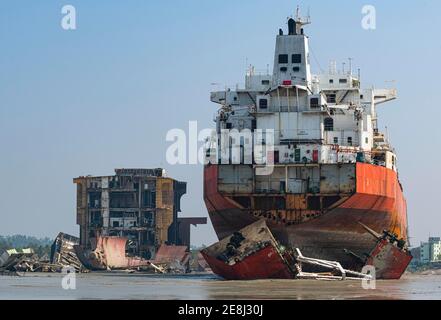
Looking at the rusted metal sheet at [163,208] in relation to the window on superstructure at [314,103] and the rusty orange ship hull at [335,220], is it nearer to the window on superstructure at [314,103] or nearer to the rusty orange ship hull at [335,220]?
the rusty orange ship hull at [335,220]

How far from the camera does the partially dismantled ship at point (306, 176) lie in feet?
171

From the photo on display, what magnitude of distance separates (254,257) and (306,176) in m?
5.90

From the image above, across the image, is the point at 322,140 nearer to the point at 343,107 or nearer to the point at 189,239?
the point at 343,107

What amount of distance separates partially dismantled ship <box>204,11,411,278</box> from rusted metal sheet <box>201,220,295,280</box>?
227 cm

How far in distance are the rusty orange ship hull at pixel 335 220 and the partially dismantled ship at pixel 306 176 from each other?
0.05 metres

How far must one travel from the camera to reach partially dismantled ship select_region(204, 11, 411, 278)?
171ft

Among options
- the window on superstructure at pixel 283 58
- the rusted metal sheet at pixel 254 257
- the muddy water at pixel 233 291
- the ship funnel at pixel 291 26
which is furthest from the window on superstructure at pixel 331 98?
the muddy water at pixel 233 291

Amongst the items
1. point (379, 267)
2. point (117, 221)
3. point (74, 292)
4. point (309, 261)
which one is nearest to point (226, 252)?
point (309, 261)

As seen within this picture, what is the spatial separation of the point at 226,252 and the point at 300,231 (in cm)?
396

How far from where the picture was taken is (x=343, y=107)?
56750mm

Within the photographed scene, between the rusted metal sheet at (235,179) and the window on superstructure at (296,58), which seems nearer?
the rusted metal sheet at (235,179)

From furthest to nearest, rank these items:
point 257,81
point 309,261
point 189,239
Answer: point 189,239, point 257,81, point 309,261

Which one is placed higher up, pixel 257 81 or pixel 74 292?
pixel 257 81

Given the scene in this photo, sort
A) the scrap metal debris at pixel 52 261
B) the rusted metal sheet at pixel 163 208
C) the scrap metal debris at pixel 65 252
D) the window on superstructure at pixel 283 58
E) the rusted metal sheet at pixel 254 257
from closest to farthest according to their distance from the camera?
the rusted metal sheet at pixel 254 257
the window on superstructure at pixel 283 58
the scrap metal debris at pixel 52 261
the scrap metal debris at pixel 65 252
the rusted metal sheet at pixel 163 208
